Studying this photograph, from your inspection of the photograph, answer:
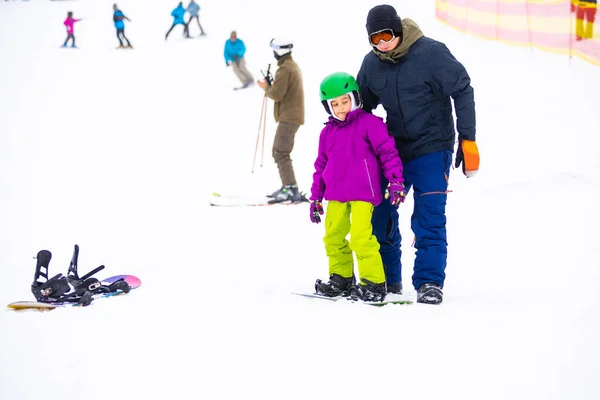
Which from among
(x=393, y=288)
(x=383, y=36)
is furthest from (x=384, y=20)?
(x=393, y=288)

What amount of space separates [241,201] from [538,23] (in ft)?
31.4

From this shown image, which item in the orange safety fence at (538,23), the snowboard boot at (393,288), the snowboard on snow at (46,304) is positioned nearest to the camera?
the snowboard on snow at (46,304)

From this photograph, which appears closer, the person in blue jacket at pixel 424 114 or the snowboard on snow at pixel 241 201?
the person in blue jacket at pixel 424 114

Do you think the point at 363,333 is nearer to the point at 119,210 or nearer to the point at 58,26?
the point at 119,210

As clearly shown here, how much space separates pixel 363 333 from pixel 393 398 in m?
0.74

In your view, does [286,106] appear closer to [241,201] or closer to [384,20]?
[241,201]

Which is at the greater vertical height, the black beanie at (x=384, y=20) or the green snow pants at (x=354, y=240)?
the black beanie at (x=384, y=20)

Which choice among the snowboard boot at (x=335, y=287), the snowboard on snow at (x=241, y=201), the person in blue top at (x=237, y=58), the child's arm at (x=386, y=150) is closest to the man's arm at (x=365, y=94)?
the child's arm at (x=386, y=150)

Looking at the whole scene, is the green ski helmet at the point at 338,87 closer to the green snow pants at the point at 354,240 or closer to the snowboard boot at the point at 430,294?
the green snow pants at the point at 354,240

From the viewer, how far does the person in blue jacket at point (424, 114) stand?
175 inches

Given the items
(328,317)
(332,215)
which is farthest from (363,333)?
(332,215)

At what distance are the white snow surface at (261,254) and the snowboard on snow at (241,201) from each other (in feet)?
0.89

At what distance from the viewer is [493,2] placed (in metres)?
18.3

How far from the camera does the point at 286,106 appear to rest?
888 cm
